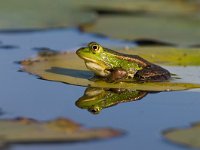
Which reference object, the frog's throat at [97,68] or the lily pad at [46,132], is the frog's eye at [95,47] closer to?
the frog's throat at [97,68]

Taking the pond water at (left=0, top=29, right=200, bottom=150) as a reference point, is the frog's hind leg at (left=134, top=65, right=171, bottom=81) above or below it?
above

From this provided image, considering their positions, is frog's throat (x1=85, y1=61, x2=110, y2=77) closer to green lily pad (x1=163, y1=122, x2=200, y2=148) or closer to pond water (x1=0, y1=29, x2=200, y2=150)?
pond water (x1=0, y1=29, x2=200, y2=150)

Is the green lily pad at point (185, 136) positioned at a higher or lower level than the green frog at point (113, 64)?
lower

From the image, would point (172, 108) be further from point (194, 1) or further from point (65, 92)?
point (194, 1)

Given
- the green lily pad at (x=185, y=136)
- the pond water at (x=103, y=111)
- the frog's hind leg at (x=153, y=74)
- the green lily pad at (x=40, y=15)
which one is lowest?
the green lily pad at (x=185, y=136)

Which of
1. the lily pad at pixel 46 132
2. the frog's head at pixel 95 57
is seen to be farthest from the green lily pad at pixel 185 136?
the frog's head at pixel 95 57

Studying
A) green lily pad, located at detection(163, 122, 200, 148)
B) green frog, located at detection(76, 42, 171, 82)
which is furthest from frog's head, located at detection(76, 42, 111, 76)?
green lily pad, located at detection(163, 122, 200, 148)

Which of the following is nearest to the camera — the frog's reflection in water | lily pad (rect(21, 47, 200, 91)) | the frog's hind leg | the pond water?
the pond water
